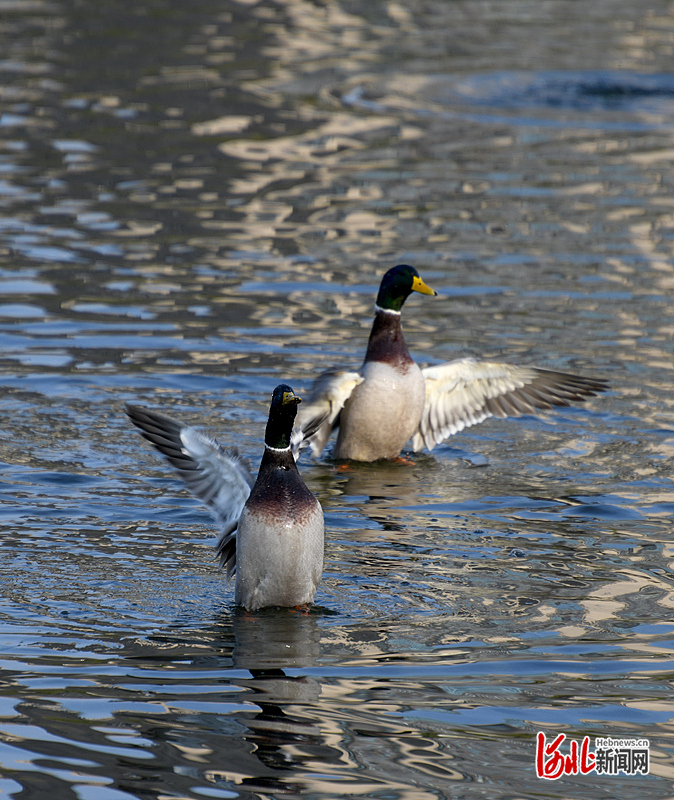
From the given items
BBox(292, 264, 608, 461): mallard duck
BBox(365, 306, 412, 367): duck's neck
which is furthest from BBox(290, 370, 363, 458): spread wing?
BBox(365, 306, 412, 367): duck's neck

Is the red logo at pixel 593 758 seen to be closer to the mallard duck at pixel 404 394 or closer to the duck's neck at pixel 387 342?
the mallard duck at pixel 404 394

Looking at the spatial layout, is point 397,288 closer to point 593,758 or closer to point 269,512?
point 269,512

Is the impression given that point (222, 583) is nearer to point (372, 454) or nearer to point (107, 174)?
point (372, 454)

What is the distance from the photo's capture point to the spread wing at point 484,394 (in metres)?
10.2

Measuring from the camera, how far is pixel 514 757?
17.6 feet

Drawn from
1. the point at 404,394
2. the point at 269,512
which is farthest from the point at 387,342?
the point at 269,512

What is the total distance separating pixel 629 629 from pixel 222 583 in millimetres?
2172

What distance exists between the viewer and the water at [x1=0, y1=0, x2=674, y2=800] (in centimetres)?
559

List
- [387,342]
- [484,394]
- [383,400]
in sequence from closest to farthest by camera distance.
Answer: [383,400] → [387,342] → [484,394]

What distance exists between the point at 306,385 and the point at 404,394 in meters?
1.30

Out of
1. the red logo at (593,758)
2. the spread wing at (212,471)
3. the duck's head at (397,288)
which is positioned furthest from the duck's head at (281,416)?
the duck's head at (397,288)

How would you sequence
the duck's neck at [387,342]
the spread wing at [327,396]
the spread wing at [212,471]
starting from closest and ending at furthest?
1. the spread wing at [212,471]
2. the spread wing at [327,396]
3. the duck's neck at [387,342]

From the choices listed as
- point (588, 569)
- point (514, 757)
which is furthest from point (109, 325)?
point (514, 757)

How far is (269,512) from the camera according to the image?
6707 mm
